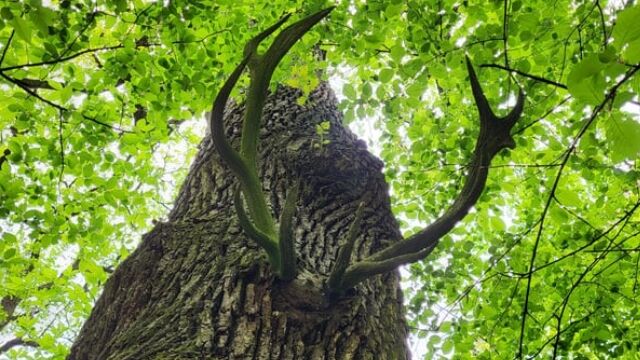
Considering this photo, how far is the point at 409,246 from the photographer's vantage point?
2148 mm

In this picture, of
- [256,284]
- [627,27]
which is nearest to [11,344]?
[256,284]

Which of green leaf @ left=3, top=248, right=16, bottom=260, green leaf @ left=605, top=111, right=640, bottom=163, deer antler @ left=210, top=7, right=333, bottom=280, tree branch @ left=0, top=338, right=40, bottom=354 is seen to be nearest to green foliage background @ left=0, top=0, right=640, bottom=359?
green leaf @ left=3, top=248, right=16, bottom=260

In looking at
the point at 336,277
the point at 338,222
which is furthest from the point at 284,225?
the point at 338,222

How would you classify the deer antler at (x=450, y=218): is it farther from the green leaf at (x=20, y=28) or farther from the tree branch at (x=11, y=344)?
the tree branch at (x=11, y=344)

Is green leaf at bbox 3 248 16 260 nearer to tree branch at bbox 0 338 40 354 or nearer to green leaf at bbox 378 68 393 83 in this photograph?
green leaf at bbox 378 68 393 83

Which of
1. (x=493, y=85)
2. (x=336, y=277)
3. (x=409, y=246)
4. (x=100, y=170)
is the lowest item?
(x=336, y=277)

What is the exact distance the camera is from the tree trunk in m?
2.09

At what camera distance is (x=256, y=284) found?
2273mm

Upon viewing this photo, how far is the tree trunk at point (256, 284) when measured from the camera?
82.1 inches

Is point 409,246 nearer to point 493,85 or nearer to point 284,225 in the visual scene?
point 284,225

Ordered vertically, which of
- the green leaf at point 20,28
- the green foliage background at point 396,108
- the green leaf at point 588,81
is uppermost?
the green foliage background at point 396,108

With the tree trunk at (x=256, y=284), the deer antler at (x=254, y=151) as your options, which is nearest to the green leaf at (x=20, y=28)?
the deer antler at (x=254, y=151)

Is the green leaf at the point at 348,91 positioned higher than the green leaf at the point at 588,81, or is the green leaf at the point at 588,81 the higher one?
the green leaf at the point at 348,91

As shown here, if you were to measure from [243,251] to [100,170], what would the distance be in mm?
2047
